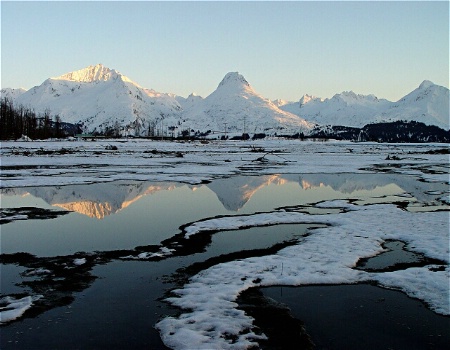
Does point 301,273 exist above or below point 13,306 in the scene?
above

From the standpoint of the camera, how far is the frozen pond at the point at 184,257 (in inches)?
305

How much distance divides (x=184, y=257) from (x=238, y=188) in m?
15.4

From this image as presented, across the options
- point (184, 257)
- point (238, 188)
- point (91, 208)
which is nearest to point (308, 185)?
point (238, 188)

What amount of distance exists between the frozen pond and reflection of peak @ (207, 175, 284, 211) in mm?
287

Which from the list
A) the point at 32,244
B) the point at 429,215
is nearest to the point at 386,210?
the point at 429,215

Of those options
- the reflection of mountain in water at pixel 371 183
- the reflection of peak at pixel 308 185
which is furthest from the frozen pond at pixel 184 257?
the reflection of peak at pixel 308 185

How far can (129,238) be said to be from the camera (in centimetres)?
1384

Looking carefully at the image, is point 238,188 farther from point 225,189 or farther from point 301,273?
point 301,273

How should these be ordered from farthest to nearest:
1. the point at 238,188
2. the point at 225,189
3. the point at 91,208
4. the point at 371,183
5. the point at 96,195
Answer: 1. the point at 371,183
2. the point at 238,188
3. the point at 225,189
4. the point at 96,195
5. the point at 91,208

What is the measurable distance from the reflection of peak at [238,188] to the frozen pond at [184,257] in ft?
0.94

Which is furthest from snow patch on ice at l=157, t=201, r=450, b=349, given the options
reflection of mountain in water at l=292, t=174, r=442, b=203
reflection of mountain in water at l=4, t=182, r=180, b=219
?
reflection of mountain in water at l=292, t=174, r=442, b=203

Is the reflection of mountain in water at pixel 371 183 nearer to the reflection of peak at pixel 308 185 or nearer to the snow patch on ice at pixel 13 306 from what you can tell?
the reflection of peak at pixel 308 185

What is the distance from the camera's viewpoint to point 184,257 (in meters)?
11.8

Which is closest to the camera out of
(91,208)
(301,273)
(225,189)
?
(301,273)
